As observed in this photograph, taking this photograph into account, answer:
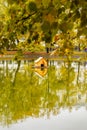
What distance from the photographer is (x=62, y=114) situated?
11109mm

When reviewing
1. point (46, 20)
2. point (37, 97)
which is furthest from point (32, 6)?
point (37, 97)

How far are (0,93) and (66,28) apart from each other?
1194cm

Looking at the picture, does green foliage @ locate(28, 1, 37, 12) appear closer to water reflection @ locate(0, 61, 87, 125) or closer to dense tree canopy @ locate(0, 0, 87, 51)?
dense tree canopy @ locate(0, 0, 87, 51)

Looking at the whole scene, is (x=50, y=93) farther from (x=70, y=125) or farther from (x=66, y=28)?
(x=66, y=28)

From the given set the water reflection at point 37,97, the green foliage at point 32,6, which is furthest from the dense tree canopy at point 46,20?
the water reflection at point 37,97

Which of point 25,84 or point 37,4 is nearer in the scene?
point 37,4

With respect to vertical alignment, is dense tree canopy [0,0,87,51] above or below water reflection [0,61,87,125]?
above

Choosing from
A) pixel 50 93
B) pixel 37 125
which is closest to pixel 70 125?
pixel 37 125

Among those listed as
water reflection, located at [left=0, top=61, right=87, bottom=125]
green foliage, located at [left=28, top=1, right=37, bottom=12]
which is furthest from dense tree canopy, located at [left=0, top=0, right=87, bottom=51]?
water reflection, located at [left=0, top=61, right=87, bottom=125]

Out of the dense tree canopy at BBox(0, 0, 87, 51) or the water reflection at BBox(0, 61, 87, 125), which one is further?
the water reflection at BBox(0, 61, 87, 125)

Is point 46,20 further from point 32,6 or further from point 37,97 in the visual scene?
point 37,97

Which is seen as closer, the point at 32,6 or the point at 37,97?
the point at 32,6

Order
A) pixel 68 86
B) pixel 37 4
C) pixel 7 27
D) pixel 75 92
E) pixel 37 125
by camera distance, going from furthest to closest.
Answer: pixel 68 86 < pixel 75 92 < pixel 37 125 < pixel 7 27 < pixel 37 4

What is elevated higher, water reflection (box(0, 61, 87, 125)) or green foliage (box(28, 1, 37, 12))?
green foliage (box(28, 1, 37, 12))
